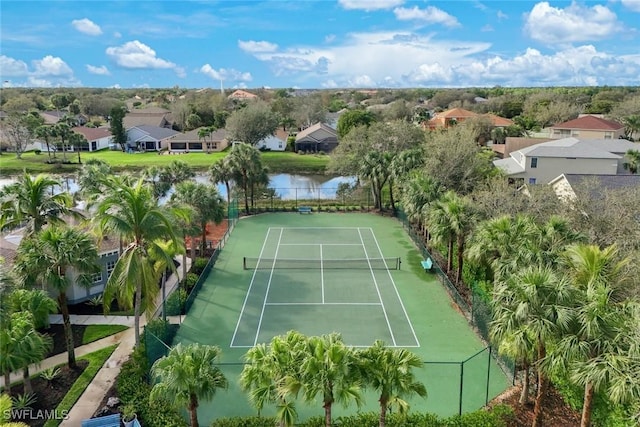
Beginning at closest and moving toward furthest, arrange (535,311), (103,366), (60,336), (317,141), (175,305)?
(535,311), (103,366), (60,336), (175,305), (317,141)

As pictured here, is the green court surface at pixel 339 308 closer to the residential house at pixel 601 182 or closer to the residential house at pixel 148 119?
the residential house at pixel 601 182

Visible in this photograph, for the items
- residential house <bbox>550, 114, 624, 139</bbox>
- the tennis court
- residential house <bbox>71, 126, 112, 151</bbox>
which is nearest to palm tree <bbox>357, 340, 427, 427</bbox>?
the tennis court

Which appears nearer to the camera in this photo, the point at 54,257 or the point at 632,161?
the point at 54,257

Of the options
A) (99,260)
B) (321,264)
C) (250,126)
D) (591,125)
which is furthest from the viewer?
(250,126)

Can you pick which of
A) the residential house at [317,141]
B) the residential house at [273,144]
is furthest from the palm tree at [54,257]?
the residential house at [273,144]

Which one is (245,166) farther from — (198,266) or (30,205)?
(30,205)

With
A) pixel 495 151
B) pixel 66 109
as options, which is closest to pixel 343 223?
pixel 495 151

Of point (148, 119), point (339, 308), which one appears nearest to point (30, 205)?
point (339, 308)
